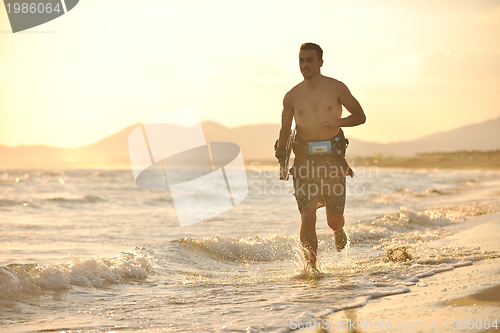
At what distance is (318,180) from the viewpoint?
5.02m

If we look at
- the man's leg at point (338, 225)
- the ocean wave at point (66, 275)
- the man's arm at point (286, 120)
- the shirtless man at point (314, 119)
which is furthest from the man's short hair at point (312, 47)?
the ocean wave at point (66, 275)

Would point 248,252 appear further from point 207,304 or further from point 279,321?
point 279,321

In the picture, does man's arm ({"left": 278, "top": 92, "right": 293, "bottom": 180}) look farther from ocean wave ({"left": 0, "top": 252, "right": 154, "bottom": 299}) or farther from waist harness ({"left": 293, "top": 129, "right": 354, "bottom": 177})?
ocean wave ({"left": 0, "top": 252, "right": 154, "bottom": 299})

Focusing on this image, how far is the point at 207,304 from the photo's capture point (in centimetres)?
402

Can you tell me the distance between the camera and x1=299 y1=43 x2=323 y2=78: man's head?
15.8ft

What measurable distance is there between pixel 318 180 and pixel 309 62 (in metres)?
1.26

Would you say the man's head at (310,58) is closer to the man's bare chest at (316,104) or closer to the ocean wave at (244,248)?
the man's bare chest at (316,104)

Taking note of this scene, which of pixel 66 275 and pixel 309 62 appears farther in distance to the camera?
pixel 66 275

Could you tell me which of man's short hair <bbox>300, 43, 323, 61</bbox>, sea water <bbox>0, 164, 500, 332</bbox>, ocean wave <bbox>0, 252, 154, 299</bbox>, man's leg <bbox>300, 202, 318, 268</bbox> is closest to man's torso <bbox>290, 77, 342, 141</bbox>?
man's short hair <bbox>300, 43, 323, 61</bbox>

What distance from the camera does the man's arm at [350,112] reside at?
475 cm

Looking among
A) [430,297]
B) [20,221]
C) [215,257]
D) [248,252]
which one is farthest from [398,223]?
[20,221]

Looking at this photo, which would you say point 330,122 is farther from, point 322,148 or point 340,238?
point 340,238

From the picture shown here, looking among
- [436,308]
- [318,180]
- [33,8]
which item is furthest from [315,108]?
[33,8]

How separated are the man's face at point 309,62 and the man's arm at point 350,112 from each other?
319 mm
